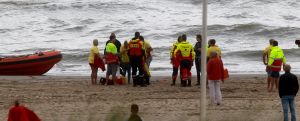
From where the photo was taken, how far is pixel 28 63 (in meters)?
26.1

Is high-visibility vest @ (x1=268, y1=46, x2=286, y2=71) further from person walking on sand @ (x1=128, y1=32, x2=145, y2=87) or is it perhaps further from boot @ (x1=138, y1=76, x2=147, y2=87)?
boot @ (x1=138, y1=76, x2=147, y2=87)

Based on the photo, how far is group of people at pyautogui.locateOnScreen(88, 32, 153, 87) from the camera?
21.7m

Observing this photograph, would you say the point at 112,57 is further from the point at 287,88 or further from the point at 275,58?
the point at 287,88

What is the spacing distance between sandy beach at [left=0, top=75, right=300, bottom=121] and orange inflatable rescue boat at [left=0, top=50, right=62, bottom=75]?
81 cm

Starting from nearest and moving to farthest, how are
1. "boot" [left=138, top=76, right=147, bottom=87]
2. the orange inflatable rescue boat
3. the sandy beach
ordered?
the sandy beach, "boot" [left=138, top=76, right=147, bottom=87], the orange inflatable rescue boat

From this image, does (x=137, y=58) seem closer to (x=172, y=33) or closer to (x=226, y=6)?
(x=172, y=33)

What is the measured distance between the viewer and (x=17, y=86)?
2358 cm

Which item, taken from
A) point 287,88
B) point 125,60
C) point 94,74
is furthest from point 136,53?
point 287,88

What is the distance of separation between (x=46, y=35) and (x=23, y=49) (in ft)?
19.5

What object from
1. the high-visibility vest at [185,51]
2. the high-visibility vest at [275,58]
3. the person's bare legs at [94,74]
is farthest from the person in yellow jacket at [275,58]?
the person's bare legs at [94,74]

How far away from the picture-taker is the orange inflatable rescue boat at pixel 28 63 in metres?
26.1

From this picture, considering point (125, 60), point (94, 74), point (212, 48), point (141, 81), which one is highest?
point (212, 48)

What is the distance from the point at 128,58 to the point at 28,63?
4.81m

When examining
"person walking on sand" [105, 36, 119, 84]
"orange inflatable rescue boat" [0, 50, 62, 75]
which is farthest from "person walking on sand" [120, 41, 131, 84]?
"orange inflatable rescue boat" [0, 50, 62, 75]
